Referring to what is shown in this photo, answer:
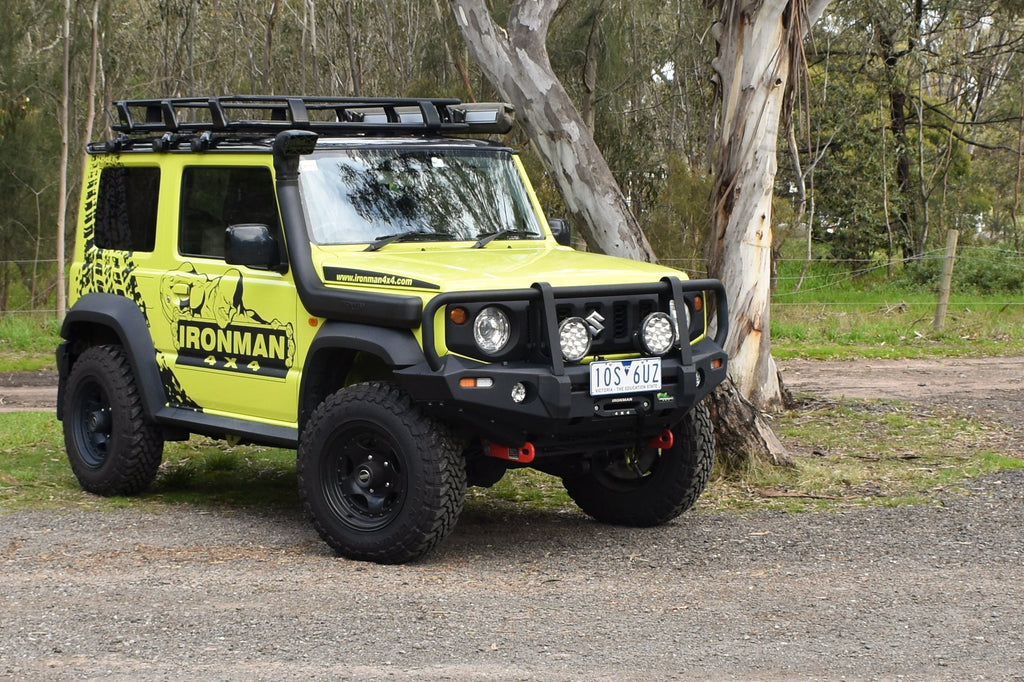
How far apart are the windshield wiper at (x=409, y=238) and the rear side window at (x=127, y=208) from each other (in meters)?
1.68

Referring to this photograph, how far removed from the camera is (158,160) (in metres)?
8.19

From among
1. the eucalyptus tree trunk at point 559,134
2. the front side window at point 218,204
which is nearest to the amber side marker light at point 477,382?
the front side window at point 218,204

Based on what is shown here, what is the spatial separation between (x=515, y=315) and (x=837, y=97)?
22.2m

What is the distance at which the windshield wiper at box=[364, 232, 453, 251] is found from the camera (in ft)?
23.6

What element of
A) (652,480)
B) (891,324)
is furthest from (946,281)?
(652,480)

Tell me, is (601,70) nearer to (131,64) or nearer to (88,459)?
(131,64)

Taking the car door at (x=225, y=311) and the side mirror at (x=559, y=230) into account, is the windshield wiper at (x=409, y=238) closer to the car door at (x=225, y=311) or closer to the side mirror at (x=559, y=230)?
the car door at (x=225, y=311)

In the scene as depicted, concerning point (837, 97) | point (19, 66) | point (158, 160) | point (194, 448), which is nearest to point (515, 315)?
point (158, 160)

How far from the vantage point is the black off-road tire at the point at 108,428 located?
26.8 ft

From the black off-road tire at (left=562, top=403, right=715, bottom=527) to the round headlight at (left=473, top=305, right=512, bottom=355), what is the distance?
139 cm

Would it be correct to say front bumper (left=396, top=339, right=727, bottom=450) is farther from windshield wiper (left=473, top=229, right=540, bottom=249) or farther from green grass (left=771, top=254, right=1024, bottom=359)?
green grass (left=771, top=254, right=1024, bottom=359)

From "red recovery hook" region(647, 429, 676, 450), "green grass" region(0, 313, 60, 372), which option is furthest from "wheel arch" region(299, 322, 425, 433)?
"green grass" region(0, 313, 60, 372)

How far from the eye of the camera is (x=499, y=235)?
766cm

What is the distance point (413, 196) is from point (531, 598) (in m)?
2.56
